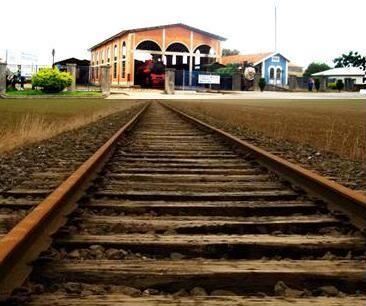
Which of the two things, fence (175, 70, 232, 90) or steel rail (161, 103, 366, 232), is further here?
fence (175, 70, 232, 90)

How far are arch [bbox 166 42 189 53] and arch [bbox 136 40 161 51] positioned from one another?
51.9 inches

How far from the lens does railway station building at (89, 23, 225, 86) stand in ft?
188

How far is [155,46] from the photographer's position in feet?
199

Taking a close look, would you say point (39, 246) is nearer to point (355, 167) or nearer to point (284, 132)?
point (355, 167)

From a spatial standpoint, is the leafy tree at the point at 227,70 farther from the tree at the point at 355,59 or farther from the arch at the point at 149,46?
the tree at the point at 355,59

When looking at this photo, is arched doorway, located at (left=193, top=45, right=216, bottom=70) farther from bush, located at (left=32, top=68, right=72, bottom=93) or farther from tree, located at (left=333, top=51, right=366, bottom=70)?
tree, located at (left=333, top=51, right=366, bottom=70)

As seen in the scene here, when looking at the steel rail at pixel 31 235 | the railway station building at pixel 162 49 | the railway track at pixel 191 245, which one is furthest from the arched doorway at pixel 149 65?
the steel rail at pixel 31 235

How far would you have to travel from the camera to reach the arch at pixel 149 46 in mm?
59244

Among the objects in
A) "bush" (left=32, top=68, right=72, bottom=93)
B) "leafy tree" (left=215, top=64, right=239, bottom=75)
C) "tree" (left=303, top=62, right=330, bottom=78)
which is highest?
"tree" (left=303, top=62, right=330, bottom=78)

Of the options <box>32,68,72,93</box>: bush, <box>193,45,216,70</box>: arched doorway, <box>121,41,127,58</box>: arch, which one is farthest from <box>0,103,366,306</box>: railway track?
<box>193,45,216,70</box>: arched doorway

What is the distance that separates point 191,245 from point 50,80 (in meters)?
34.9

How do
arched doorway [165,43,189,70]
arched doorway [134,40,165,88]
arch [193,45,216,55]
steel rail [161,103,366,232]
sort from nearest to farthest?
steel rail [161,103,366,232]
arched doorway [134,40,165,88]
arched doorway [165,43,189,70]
arch [193,45,216,55]

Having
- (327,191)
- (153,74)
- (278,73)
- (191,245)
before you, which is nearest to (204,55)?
(278,73)

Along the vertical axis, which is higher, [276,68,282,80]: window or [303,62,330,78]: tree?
[303,62,330,78]: tree
